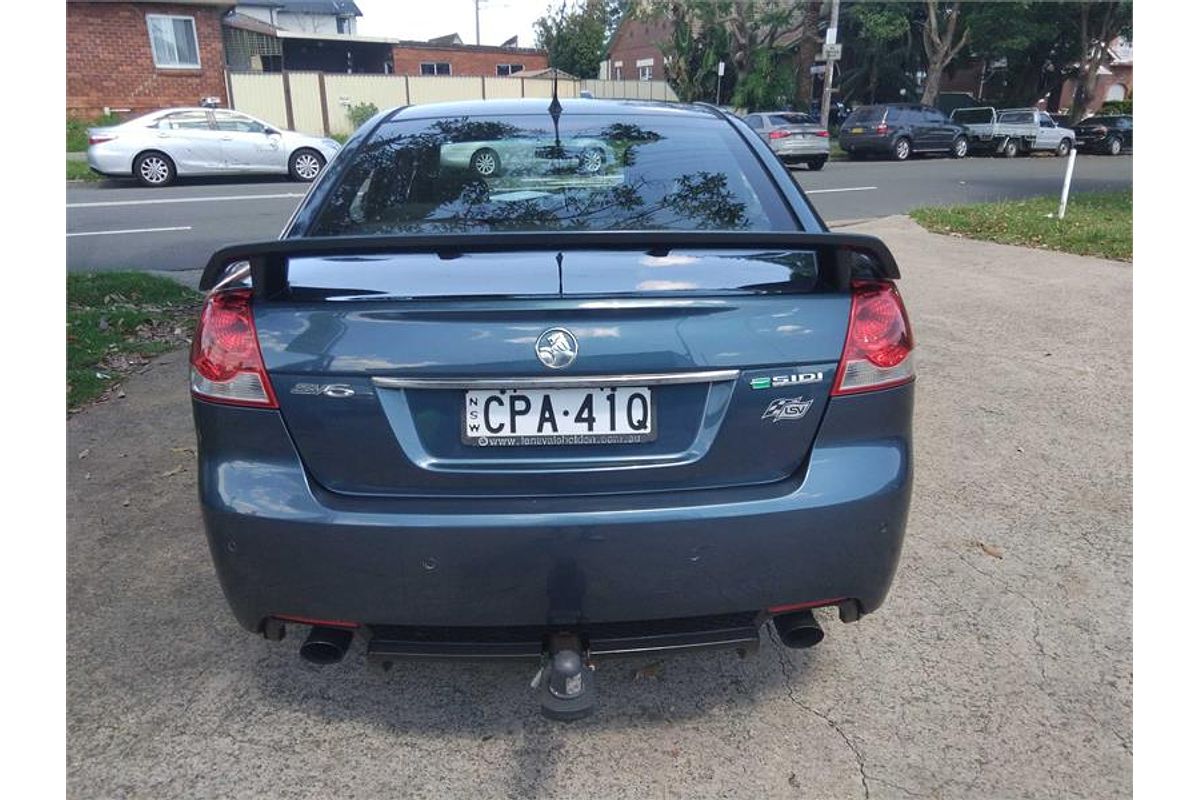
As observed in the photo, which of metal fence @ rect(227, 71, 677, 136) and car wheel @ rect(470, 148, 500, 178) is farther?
metal fence @ rect(227, 71, 677, 136)

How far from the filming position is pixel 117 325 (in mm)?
6211

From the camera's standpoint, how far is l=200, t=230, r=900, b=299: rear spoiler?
1926 millimetres

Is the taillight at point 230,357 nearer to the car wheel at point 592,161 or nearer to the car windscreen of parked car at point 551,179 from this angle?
the car windscreen of parked car at point 551,179

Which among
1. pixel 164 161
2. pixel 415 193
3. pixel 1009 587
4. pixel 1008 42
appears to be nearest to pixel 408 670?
pixel 415 193

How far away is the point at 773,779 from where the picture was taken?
7.16 ft

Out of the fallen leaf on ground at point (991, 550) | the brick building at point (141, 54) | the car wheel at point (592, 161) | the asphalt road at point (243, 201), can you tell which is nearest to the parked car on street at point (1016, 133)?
the asphalt road at point (243, 201)

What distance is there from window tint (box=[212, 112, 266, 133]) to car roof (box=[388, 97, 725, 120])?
15600 millimetres

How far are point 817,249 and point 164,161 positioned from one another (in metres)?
17.4

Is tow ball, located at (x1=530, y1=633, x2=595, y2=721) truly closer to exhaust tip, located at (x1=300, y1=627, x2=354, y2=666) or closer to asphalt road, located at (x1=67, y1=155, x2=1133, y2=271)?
exhaust tip, located at (x1=300, y1=627, x2=354, y2=666)

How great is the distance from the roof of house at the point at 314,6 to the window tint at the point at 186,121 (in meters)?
29.9

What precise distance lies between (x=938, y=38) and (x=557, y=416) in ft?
115

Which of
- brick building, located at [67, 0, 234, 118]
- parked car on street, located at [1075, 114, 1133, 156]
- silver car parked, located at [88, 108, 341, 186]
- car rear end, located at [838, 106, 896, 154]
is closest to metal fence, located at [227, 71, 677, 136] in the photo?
brick building, located at [67, 0, 234, 118]

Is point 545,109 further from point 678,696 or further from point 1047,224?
point 1047,224

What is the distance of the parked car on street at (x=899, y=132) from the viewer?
26.2m
